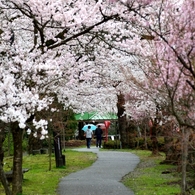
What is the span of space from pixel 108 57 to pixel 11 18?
3857 millimetres

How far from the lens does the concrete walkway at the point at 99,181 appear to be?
1191 cm

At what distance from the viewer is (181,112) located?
8.20 metres

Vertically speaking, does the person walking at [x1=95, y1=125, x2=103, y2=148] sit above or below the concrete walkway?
above

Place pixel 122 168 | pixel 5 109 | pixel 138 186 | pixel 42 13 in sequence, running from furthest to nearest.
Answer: pixel 122 168 < pixel 138 186 < pixel 42 13 < pixel 5 109

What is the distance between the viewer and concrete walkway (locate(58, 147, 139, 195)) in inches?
469

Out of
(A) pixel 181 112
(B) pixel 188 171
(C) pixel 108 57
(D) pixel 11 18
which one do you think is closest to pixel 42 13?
(D) pixel 11 18

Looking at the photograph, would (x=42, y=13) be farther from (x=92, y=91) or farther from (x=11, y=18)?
(x=92, y=91)

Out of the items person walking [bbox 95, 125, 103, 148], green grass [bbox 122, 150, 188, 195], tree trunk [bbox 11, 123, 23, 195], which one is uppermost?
person walking [bbox 95, 125, 103, 148]

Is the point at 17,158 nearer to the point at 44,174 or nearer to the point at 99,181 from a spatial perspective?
the point at 99,181

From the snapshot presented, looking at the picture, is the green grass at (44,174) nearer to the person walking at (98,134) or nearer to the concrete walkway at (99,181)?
the concrete walkway at (99,181)

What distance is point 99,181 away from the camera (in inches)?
558

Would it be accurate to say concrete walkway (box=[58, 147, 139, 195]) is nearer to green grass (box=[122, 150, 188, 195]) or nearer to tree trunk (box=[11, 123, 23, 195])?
green grass (box=[122, 150, 188, 195])

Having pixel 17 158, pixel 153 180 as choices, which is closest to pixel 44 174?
pixel 153 180

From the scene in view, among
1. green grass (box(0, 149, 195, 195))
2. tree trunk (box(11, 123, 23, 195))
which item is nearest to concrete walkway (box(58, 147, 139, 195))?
green grass (box(0, 149, 195, 195))
